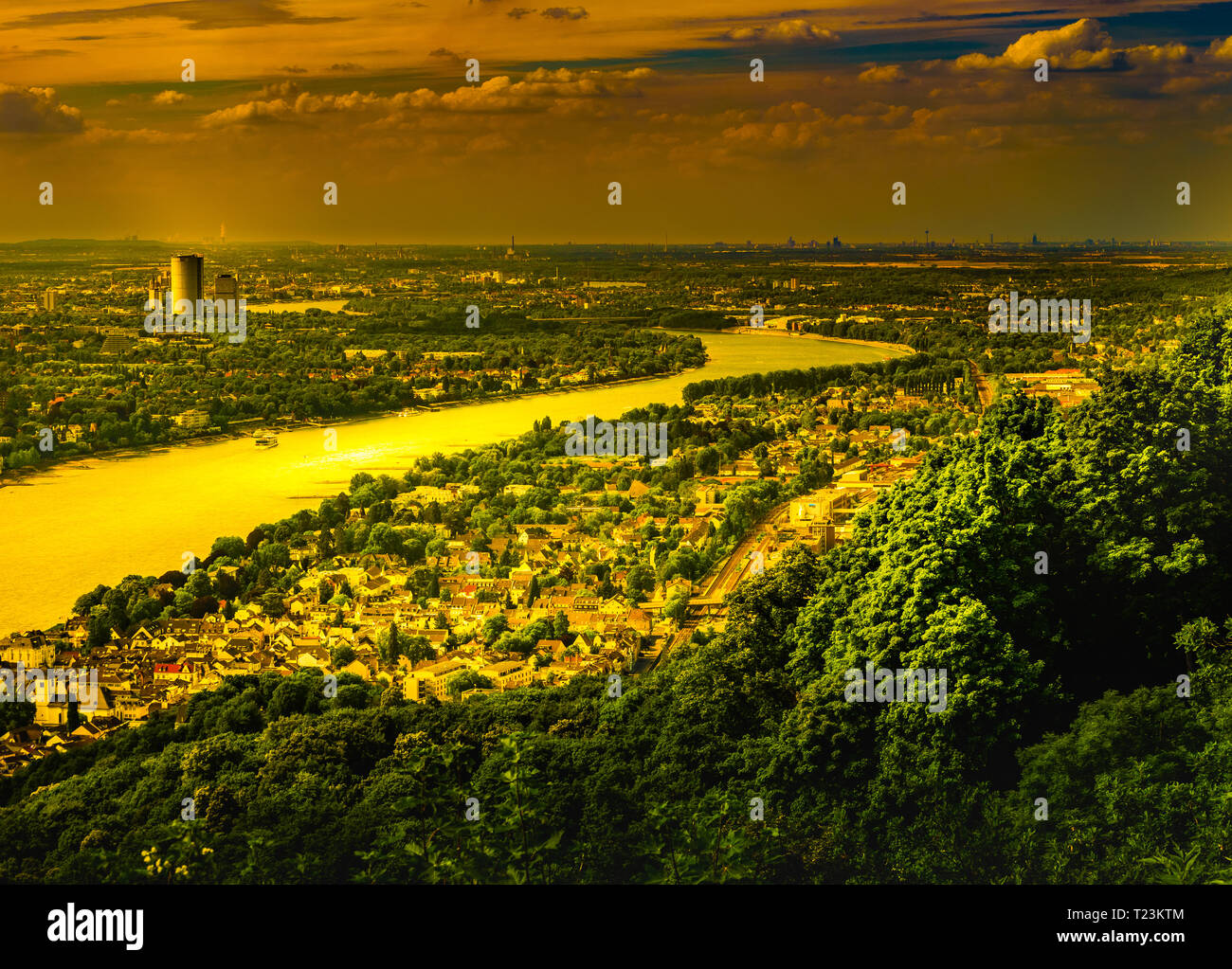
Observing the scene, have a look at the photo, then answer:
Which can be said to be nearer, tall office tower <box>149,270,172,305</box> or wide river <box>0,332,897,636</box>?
wide river <box>0,332,897,636</box>

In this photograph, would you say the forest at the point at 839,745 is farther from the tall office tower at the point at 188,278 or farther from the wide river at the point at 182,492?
the tall office tower at the point at 188,278

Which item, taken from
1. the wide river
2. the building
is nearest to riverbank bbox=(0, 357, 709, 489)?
the wide river

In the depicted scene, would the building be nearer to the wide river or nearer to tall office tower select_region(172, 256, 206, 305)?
the wide river

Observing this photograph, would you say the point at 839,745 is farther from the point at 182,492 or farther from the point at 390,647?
the point at 182,492

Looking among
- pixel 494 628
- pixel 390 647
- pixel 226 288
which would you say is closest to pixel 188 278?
pixel 226 288
